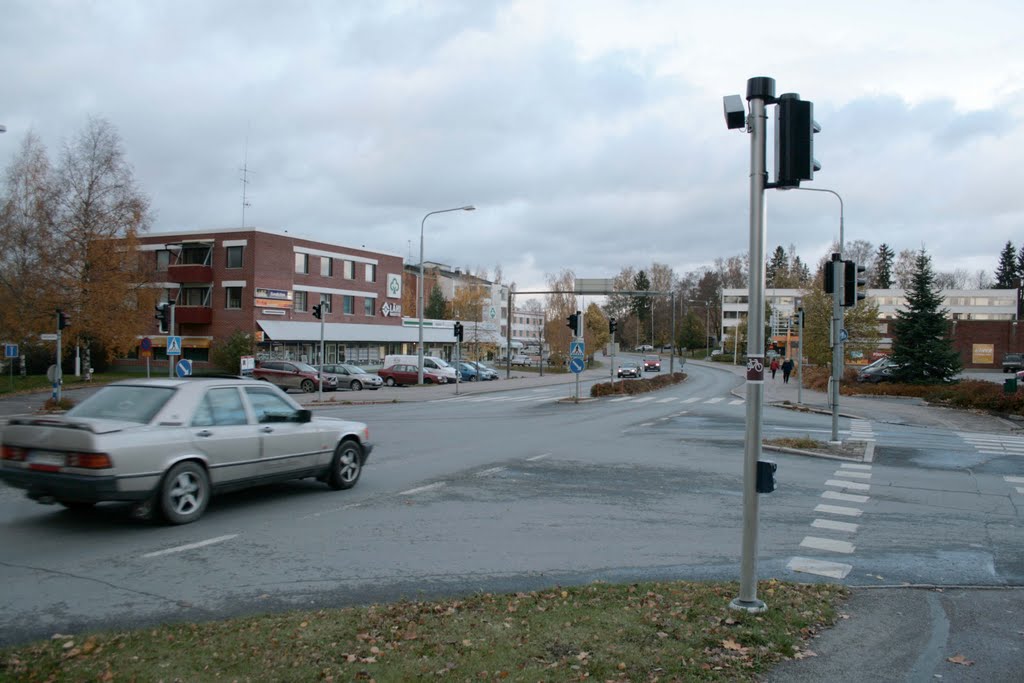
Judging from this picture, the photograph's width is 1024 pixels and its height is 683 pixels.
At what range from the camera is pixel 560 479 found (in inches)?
472

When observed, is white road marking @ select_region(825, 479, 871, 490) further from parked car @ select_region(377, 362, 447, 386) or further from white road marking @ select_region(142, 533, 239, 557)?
parked car @ select_region(377, 362, 447, 386)

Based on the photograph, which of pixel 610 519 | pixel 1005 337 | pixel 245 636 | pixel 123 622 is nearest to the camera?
pixel 245 636

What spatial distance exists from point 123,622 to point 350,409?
23.9 m

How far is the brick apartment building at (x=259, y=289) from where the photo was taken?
52844 mm

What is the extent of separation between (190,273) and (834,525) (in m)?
52.6

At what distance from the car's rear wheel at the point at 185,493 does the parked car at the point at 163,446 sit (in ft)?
0.03

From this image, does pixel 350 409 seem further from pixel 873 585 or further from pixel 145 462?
pixel 873 585

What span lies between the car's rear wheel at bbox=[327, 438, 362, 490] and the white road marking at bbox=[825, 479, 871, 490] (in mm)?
7140

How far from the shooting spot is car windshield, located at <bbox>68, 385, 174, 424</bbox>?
823 cm

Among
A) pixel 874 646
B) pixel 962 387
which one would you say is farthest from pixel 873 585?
pixel 962 387

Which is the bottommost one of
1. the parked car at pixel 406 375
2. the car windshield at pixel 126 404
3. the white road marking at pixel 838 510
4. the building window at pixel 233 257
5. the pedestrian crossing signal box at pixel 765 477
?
the parked car at pixel 406 375

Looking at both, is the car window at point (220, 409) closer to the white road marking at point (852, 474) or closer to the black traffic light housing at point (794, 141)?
the black traffic light housing at point (794, 141)

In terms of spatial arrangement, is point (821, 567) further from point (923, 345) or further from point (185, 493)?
point (923, 345)

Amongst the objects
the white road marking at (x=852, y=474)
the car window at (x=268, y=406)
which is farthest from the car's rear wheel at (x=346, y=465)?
the white road marking at (x=852, y=474)
